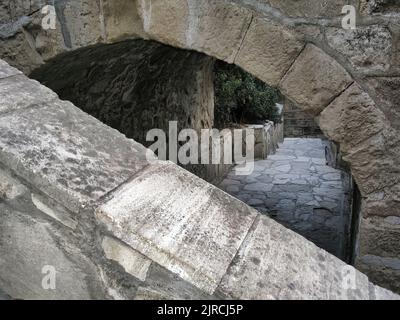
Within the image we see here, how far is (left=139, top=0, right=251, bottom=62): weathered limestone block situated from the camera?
2.08 m

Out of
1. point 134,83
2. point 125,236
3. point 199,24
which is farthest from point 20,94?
point 134,83

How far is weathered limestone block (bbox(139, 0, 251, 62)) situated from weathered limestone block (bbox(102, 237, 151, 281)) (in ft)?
4.99

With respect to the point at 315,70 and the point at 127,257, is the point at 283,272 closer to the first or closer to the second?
the point at 127,257

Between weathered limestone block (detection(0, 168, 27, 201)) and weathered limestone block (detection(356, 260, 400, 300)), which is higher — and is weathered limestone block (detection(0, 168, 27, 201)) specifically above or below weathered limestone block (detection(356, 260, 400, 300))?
above

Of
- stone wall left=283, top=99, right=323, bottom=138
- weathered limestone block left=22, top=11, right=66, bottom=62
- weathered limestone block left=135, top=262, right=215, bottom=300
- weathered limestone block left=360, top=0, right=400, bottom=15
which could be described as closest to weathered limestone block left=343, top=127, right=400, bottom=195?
weathered limestone block left=360, top=0, right=400, bottom=15

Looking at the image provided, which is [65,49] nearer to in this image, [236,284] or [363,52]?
[363,52]

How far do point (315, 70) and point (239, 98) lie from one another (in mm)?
5602

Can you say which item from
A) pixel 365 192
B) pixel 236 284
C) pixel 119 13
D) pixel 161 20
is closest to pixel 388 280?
pixel 365 192

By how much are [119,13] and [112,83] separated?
1.29 metres

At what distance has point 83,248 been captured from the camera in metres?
0.94

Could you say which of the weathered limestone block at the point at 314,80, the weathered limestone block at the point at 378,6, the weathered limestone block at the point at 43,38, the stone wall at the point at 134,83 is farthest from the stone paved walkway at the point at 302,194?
the weathered limestone block at the point at 43,38

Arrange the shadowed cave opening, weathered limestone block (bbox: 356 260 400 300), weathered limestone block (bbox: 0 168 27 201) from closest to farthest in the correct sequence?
weathered limestone block (bbox: 0 168 27 201), weathered limestone block (bbox: 356 260 400 300), the shadowed cave opening

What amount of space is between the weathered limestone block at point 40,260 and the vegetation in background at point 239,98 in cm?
591

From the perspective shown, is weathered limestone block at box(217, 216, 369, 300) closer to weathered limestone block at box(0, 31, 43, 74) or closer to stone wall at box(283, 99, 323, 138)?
weathered limestone block at box(0, 31, 43, 74)
